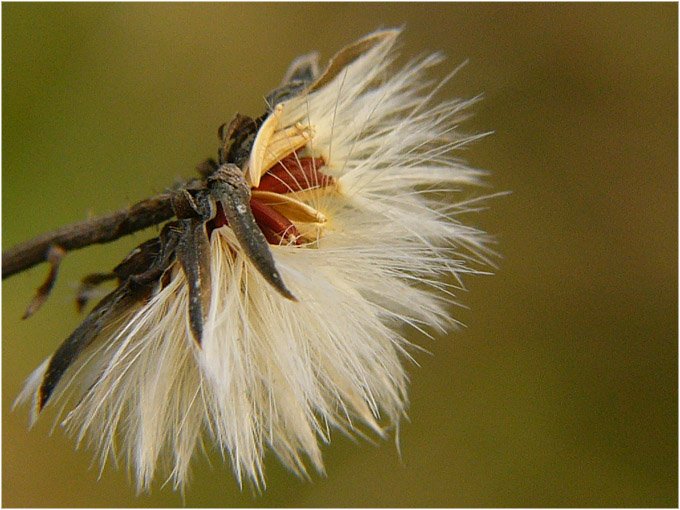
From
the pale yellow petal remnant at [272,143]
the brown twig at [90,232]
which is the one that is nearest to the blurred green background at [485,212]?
the brown twig at [90,232]

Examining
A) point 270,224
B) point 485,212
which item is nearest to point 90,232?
point 270,224

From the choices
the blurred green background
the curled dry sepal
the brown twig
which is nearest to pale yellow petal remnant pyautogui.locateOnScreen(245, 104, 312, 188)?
the curled dry sepal

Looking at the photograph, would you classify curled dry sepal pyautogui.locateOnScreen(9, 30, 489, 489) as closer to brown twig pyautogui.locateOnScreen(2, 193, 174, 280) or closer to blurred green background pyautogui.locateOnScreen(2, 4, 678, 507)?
brown twig pyautogui.locateOnScreen(2, 193, 174, 280)

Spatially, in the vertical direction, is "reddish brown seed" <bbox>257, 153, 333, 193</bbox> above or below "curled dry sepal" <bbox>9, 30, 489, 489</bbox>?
above

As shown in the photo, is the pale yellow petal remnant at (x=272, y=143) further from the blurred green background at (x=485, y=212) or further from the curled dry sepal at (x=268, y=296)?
the blurred green background at (x=485, y=212)

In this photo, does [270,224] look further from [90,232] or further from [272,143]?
[90,232]

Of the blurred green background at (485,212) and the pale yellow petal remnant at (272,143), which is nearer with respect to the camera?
the pale yellow petal remnant at (272,143)

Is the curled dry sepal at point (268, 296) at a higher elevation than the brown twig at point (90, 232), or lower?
lower
